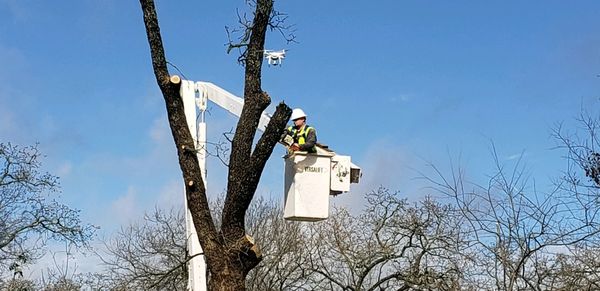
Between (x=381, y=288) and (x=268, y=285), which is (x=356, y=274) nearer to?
(x=381, y=288)

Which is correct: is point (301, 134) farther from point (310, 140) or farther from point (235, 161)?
point (235, 161)

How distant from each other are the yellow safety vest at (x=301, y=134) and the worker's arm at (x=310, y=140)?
0.03m

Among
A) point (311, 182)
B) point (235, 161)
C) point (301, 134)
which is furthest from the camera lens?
point (301, 134)

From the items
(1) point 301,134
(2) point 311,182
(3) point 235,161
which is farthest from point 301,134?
(3) point 235,161

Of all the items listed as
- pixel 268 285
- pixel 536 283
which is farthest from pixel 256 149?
pixel 268 285

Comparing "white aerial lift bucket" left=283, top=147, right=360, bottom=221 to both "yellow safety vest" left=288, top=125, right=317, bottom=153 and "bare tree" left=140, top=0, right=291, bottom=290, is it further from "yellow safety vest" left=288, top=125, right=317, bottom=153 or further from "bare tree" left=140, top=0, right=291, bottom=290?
"bare tree" left=140, top=0, right=291, bottom=290

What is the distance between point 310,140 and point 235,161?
70 cm

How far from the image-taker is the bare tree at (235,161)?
6.72m

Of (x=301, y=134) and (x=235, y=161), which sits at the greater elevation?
(x=301, y=134)

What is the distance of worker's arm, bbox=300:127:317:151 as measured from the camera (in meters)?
6.87

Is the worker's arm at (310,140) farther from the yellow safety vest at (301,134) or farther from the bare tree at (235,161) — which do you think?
the bare tree at (235,161)

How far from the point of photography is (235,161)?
677cm

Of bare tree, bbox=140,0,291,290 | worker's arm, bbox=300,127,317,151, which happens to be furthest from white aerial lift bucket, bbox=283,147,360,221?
bare tree, bbox=140,0,291,290

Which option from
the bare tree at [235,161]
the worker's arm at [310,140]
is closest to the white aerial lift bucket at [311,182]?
the worker's arm at [310,140]
